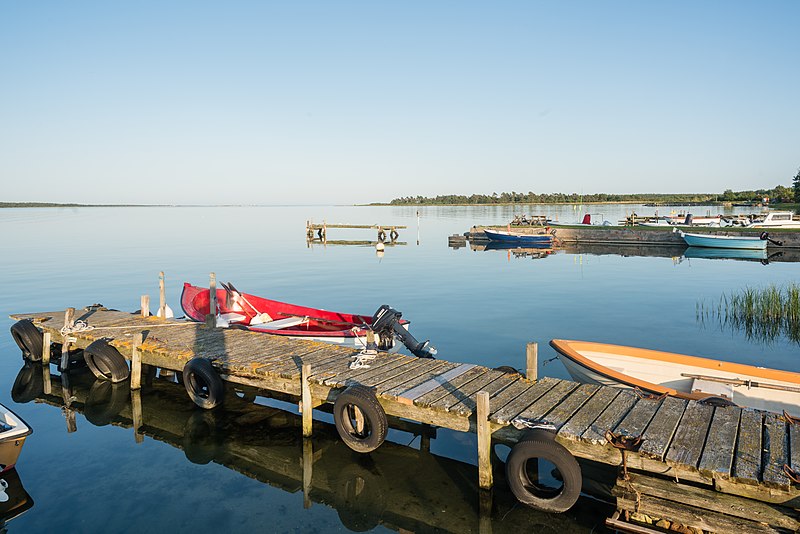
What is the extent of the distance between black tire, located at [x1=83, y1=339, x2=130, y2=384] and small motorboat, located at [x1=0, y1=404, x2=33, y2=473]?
487 centimetres

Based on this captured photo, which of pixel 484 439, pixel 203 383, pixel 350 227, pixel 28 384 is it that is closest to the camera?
pixel 484 439

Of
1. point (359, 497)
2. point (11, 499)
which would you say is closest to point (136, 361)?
point (11, 499)

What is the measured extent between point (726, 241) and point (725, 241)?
8 centimetres

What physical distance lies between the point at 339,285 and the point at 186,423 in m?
20.2

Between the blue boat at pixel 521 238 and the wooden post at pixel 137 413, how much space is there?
4647 cm

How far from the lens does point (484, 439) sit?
8195 millimetres

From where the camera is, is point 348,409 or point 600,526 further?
point 348,409

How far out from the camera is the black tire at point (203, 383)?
1173cm

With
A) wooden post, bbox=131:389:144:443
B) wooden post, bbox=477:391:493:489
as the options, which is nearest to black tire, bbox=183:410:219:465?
wooden post, bbox=131:389:144:443

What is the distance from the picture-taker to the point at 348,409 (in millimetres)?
9875

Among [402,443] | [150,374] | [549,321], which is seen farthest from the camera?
[549,321]

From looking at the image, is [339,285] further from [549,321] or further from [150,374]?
[150,374]

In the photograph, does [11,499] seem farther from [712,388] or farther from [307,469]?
[712,388]

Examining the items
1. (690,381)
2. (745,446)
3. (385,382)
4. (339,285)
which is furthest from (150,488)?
(339,285)
